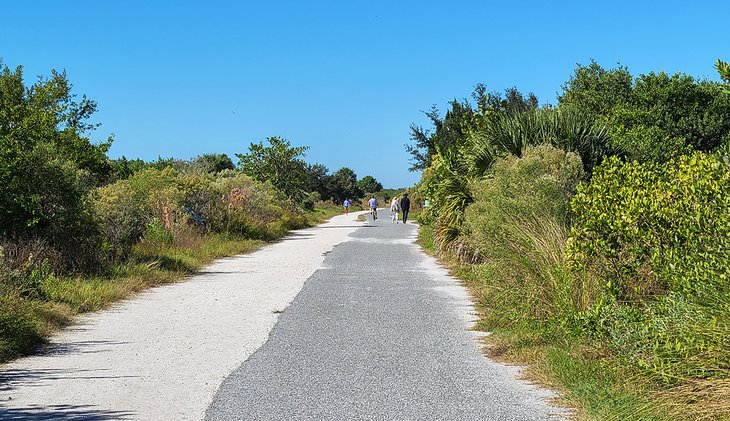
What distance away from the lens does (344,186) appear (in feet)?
343

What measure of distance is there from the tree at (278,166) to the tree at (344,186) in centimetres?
5049

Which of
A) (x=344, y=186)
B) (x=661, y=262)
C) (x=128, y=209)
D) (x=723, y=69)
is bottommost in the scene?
(x=661, y=262)

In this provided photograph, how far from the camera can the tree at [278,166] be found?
50.1 metres

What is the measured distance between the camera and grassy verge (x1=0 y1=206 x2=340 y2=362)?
9.34 meters

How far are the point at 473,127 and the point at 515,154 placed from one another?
18.6 feet

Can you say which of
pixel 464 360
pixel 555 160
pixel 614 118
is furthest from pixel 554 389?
pixel 614 118

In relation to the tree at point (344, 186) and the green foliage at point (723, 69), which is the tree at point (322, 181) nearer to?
the tree at point (344, 186)

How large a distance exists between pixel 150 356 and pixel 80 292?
4.53 m

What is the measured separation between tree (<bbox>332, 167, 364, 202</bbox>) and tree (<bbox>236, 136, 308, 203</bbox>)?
5049cm

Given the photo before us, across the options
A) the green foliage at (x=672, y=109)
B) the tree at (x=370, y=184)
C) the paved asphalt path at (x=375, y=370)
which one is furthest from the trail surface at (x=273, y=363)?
the tree at (x=370, y=184)

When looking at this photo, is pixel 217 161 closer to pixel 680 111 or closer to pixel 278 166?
pixel 278 166

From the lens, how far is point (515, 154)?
17.5 meters

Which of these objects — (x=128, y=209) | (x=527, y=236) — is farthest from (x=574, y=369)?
(x=128, y=209)

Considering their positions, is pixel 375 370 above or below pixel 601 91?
below
